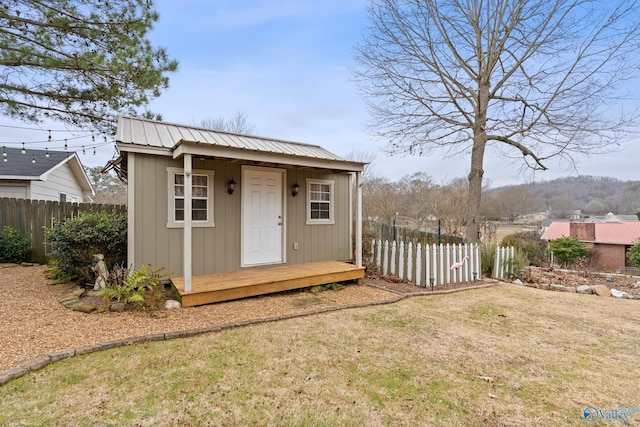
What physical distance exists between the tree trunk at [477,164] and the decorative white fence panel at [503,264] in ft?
5.87

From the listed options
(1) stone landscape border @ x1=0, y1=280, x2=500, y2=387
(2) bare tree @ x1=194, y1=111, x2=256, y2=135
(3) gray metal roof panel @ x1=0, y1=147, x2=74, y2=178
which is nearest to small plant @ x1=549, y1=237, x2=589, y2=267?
(1) stone landscape border @ x1=0, y1=280, x2=500, y2=387

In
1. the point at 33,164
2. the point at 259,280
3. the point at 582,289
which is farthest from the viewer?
the point at 33,164

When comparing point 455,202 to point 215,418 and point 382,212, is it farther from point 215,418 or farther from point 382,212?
point 215,418

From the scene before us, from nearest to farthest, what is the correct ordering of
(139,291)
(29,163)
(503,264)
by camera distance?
(139,291)
(503,264)
(29,163)

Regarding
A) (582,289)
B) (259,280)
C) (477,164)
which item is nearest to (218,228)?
(259,280)

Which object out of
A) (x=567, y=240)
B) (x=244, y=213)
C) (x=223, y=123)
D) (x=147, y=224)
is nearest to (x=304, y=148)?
(x=244, y=213)

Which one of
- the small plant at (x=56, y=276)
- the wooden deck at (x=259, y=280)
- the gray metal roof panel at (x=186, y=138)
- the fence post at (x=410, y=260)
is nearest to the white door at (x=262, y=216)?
the wooden deck at (x=259, y=280)

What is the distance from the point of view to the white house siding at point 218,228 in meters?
5.07

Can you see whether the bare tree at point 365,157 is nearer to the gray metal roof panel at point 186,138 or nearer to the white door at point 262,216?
the gray metal roof panel at point 186,138

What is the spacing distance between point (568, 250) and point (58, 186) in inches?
789

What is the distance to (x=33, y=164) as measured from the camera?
1059 centimetres

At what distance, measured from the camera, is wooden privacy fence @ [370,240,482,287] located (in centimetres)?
646

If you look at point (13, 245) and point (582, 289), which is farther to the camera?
point (13, 245)

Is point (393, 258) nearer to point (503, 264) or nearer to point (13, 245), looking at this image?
point (503, 264)
